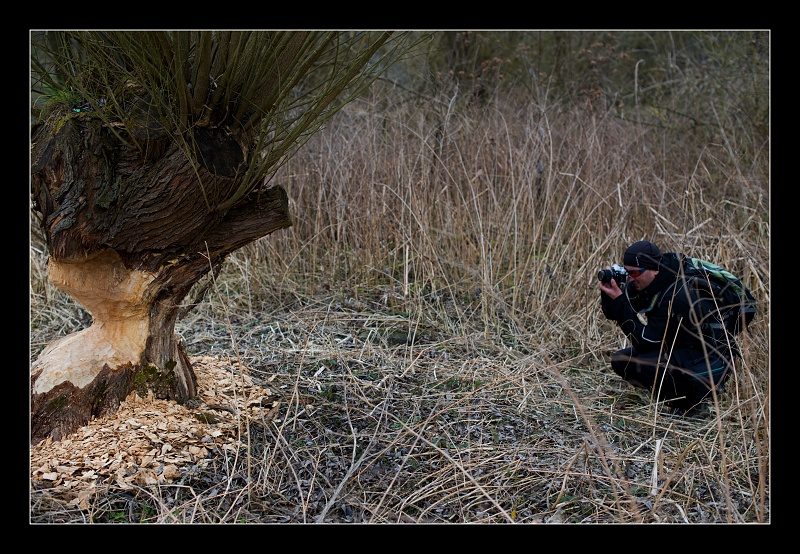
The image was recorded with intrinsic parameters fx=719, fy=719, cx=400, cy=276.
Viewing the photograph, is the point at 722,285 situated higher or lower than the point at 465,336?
higher

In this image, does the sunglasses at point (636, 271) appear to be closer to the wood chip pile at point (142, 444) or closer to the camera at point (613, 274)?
the camera at point (613, 274)

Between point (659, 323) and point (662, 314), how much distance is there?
1.9 inches

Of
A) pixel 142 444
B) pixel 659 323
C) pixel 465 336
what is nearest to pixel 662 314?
pixel 659 323

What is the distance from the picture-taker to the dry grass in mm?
2629

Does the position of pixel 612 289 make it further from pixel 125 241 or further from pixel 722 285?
pixel 125 241

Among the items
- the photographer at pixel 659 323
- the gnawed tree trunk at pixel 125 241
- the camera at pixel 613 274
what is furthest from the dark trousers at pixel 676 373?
the gnawed tree trunk at pixel 125 241

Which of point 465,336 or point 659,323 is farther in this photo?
point 465,336

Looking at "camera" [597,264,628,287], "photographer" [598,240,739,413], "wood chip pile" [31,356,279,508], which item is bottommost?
"wood chip pile" [31,356,279,508]

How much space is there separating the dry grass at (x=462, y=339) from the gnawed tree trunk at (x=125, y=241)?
0.45 metres

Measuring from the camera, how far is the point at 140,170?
2580 millimetres

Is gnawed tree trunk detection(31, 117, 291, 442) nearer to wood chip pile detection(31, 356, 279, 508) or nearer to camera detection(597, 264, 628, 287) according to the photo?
wood chip pile detection(31, 356, 279, 508)

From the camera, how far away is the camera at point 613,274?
3.71 metres

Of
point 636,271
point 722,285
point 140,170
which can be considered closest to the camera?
point 140,170

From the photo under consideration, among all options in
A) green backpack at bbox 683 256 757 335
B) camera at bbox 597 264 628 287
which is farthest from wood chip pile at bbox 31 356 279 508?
green backpack at bbox 683 256 757 335
